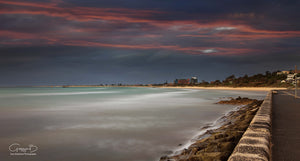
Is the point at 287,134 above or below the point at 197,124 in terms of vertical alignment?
above

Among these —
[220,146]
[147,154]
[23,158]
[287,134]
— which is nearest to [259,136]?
[220,146]

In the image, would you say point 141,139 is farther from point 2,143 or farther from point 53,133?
point 2,143

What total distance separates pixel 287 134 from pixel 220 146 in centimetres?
158

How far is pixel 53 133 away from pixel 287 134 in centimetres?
764

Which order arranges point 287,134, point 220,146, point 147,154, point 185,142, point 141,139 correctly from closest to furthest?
point 220,146
point 287,134
point 147,154
point 185,142
point 141,139

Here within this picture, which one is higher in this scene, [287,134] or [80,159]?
[287,134]

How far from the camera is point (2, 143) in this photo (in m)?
6.55

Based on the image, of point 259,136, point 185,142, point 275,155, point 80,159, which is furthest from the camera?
point 185,142

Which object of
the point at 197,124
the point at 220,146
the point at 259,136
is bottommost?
the point at 197,124

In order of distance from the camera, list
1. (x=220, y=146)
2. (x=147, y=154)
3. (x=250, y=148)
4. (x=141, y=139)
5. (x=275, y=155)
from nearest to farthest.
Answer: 1. (x=250, y=148)
2. (x=275, y=155)
3. (x=220, y=146)
4. (x=147, y=154)
5. (x=141, y=139)

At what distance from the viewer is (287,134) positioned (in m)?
4.18

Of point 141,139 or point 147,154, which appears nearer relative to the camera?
point 147,154

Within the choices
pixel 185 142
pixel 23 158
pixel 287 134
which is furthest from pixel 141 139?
pixel 287 134

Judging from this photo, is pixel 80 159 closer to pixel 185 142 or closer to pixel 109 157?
pixel 109 157
